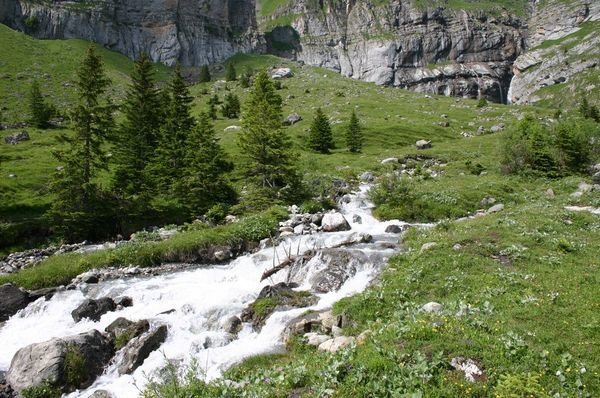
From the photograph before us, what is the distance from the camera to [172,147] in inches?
1665

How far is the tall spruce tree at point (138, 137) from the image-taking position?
116ft

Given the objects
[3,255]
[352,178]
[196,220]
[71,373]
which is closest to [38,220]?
[3,255]

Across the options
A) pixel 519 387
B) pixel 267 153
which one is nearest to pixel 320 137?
pixel 267 153

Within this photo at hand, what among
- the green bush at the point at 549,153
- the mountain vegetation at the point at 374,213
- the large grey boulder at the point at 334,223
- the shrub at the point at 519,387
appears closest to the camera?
the shrub at the point at 519,387

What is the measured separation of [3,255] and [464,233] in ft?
105

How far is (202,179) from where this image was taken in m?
36.3

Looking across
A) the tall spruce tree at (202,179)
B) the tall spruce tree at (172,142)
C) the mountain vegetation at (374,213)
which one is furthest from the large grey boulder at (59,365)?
the tall spruce tree at (172,142)

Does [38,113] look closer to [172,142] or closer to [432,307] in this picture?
[172,142]

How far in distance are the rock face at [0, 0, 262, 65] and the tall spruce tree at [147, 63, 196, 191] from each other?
432ft

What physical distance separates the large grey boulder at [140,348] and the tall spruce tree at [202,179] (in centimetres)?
1993

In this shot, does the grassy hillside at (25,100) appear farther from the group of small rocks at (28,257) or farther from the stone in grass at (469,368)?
the stone in grass at (469,368)

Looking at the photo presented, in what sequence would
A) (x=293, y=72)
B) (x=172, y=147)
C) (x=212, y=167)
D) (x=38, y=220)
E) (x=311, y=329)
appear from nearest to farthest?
(x=311, y=329) → (x=38, y=220) → (x=212, y=167) → (x=172, y=147) → (x=293, y=72)

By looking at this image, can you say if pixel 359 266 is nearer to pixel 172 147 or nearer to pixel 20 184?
pixel 172 147

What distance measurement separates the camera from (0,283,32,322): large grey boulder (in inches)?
775
